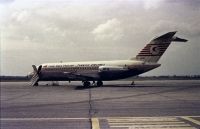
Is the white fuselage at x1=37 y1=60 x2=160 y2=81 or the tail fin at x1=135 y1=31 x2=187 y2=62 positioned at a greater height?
the tail fin at x1=135 y1=31 x2=187 y2=62

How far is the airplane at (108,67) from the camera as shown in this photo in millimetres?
47406

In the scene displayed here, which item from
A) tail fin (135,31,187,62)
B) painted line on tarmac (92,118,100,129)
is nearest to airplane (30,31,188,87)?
tail fin (135,31,187,62)

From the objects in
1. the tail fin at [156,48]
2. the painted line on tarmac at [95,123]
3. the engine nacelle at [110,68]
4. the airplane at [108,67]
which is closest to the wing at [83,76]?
the airplane at [108,67]

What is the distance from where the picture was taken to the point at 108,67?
1959 inches

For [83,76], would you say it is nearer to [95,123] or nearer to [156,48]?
[156,48]

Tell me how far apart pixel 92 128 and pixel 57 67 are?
4234 cm

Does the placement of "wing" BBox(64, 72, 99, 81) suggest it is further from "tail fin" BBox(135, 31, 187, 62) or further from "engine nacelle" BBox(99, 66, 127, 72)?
"tail fin" BBox(135, 31, 187, 62)

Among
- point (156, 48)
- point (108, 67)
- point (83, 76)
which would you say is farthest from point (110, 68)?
point (156, 48)

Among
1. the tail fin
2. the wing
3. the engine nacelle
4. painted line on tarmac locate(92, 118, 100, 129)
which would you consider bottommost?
painted line on tarmac locate(92, 118, 100, 129)

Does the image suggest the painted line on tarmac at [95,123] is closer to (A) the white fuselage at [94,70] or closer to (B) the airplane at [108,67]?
(B) the airplane at [108,67]

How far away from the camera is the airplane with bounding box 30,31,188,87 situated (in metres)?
47.4

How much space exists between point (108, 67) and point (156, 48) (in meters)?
Result: 7.73

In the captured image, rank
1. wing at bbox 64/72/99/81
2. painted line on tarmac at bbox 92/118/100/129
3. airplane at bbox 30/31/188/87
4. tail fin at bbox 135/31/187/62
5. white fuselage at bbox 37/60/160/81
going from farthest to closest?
wing at bbox 64/72/99/81
white fuselage at bbox 37/60/160/81
airplane at bbox 30/31/188/87
tail fin at bbox 135/31/187/62
painted line on tarmac at bbox 92/118/100/129

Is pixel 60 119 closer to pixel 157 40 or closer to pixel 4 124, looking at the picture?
pixel 4 124
